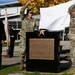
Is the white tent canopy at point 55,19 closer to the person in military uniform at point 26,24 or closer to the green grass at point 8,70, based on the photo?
the person in military uniform at point 26,24

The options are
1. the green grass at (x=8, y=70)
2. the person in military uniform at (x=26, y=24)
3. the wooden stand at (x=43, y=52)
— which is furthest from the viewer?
the green grass at (x=8, y=70)

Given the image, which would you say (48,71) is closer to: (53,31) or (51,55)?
(51,55)

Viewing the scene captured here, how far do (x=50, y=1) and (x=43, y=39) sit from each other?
1942 centimetres

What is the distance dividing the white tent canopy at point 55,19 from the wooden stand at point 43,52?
0.54m

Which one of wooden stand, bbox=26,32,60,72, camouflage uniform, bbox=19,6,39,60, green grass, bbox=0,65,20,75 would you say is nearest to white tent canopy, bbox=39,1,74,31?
Result: camouflage uniform, bbox=19,6,39,60

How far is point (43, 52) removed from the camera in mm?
10570

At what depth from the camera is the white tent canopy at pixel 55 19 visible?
433 inches

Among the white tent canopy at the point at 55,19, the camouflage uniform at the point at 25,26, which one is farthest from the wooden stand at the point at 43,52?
the white tent canopy at the point at 55,19

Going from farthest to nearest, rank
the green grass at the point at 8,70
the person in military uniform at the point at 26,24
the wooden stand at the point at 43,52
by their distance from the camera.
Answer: the green grass at the point at 8,70 → the person in military uniform at the point at 26,24 → the wooden stand at the point at 43,52

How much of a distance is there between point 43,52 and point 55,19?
47.3 inches

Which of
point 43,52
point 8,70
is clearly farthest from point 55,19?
point 8,70

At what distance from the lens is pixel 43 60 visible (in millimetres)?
10625

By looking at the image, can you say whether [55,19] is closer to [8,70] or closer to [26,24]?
[26,24]

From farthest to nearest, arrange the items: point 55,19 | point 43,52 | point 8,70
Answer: point 8,70 < point 55,19 < point 43,52
